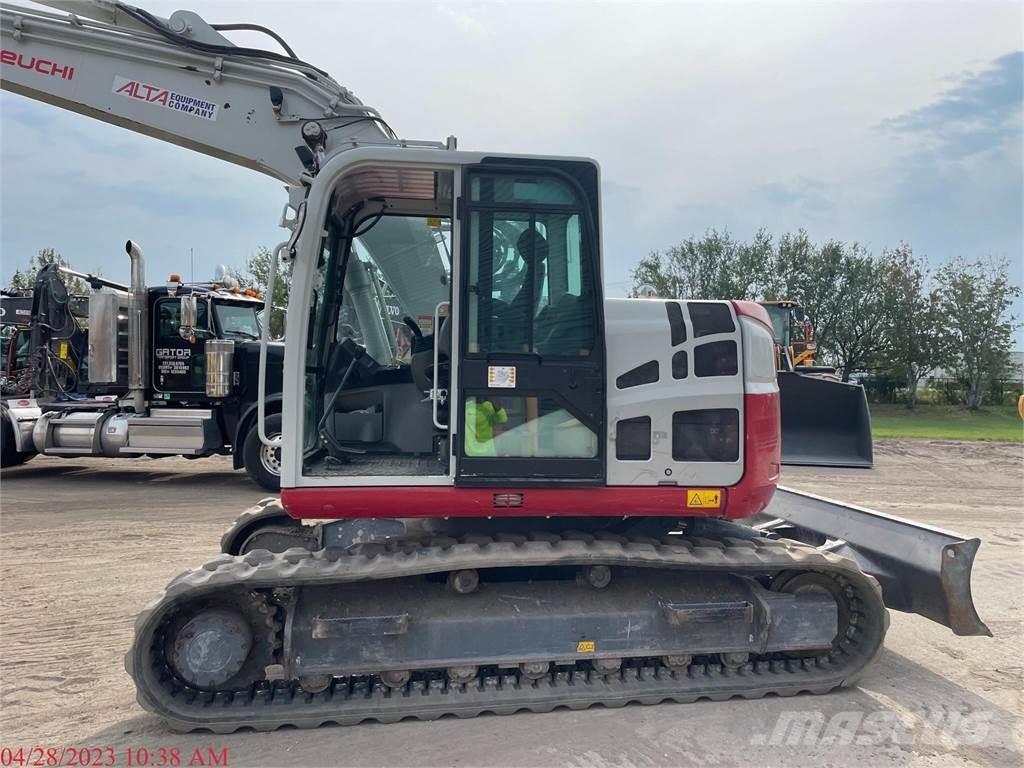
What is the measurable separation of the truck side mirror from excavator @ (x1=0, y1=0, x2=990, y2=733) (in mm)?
5733

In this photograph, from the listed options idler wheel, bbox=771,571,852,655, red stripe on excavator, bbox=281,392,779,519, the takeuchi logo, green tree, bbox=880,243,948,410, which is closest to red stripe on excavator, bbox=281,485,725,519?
red stripe on excavator, bbox=281,392,779,519

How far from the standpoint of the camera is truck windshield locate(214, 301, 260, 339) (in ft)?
31.0

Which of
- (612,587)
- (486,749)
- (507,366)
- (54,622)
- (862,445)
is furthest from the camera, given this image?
(862,445)

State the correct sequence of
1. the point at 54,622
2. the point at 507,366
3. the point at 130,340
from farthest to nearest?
1. the point at 130,340
2. the point at 54,622
3. the point at 507,366

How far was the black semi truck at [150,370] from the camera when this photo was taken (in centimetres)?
905

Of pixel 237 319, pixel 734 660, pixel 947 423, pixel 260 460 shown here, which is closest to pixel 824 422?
pixel 734 660

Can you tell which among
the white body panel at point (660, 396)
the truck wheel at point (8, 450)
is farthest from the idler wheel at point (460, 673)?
the truck wheel at point (8, 450)

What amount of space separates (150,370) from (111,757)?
25.1 feet

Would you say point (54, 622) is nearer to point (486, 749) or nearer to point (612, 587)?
point (486, 749)

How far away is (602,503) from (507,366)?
851 millimetres

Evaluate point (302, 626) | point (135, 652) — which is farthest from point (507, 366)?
point (135, 652)

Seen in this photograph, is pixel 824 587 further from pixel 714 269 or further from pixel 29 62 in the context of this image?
pixel 714 269

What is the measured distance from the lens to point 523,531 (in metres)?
3.65

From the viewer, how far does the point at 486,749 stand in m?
2.97
